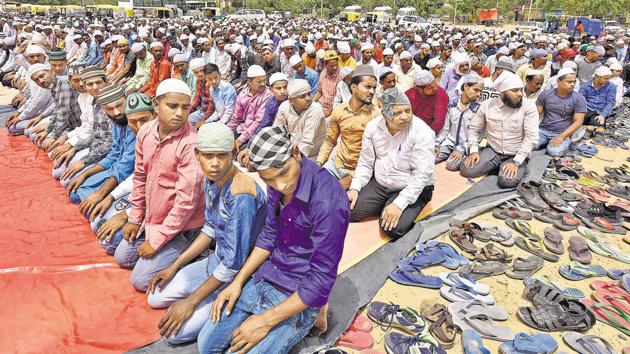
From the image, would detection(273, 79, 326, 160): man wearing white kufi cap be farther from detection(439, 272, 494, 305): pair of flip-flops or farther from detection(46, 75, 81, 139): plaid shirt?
detection(46, 75, 81, 139): plaid shirt

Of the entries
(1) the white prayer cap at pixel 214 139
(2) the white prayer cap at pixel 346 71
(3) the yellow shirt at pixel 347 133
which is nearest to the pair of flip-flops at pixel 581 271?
(3) the yellow shirt at pixel 347 133

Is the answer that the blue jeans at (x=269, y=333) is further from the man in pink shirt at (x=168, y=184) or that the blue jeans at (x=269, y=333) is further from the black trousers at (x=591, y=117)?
the black trousers at (x=591, y=117)

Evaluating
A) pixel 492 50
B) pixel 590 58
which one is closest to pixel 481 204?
pixel 590 58

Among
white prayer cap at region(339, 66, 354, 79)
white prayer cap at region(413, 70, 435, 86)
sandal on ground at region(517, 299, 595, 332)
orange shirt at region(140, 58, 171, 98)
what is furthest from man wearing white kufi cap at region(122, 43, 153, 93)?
sandal on ground at region(517, 299, 595, 332)

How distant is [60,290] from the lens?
2.88 metres

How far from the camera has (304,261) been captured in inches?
86.7

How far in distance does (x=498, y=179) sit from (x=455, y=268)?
177 cm

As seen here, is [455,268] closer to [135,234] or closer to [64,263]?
[135,234]

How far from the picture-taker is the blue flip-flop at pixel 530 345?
2369 millimetres

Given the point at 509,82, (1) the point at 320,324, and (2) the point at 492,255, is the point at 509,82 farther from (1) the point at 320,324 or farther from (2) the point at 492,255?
(1) the point at 320,324

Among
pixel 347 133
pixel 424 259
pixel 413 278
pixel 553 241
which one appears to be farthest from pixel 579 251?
pixel 347 133

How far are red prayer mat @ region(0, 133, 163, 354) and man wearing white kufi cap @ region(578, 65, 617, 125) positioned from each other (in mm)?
7249

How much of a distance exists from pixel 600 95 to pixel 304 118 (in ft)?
17.7

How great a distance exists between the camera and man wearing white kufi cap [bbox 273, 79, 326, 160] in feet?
14.2
